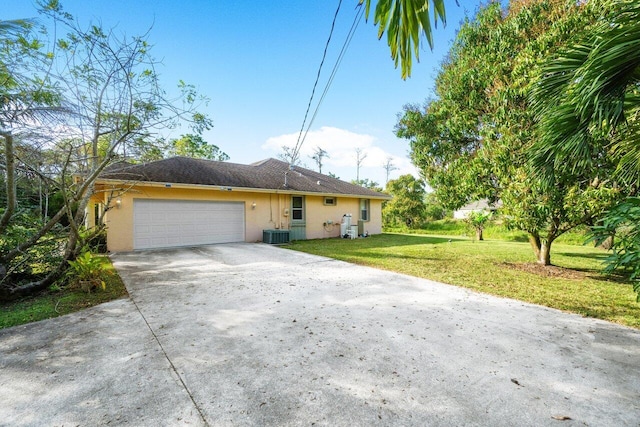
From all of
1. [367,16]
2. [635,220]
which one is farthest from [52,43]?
[635,220]

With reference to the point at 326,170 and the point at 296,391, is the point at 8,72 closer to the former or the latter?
the point at 296,391

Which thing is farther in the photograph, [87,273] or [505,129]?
[505,129]

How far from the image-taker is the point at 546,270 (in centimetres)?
718

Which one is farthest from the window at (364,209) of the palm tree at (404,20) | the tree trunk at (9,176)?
the palm tree at (404,20)

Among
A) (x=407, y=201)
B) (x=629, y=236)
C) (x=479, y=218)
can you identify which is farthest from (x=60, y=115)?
(x=407, y=201)

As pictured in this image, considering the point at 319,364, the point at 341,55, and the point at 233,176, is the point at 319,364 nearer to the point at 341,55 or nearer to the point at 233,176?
the point at 341,55

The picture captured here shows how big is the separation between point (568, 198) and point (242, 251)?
30.1 feet

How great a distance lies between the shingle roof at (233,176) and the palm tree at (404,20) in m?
8.79

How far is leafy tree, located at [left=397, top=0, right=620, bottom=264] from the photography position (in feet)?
18.5

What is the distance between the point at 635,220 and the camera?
2.38 metres

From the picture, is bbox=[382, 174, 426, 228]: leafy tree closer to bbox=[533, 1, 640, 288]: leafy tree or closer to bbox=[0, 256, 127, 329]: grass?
bbox=[533, 1, 640, 288]: leafy tree

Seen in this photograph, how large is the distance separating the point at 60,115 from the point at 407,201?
69.6ft

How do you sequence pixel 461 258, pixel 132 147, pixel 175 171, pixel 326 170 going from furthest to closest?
pixel 326 170
pixel 175 171
pixel 461 258
pixel 132 147

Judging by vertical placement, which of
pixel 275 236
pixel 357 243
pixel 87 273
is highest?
pixel 275 236
